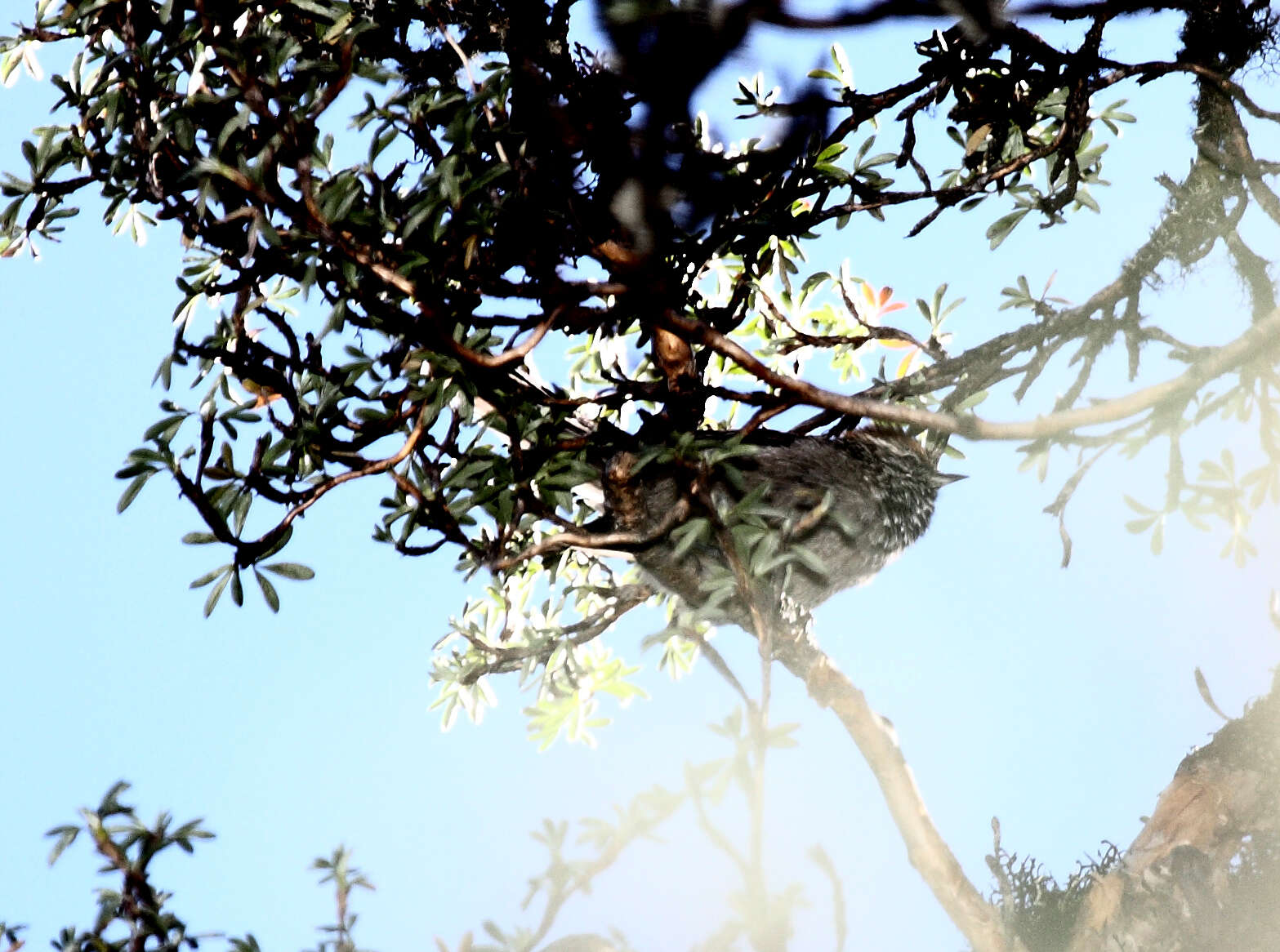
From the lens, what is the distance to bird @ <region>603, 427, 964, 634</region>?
9.30ft

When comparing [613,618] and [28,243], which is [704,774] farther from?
[28,243]

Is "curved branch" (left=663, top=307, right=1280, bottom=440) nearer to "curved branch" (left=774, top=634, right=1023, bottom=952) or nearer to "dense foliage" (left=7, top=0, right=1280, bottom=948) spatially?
"dense foliage" (left=7, top=0, right=1280, bottom=948)

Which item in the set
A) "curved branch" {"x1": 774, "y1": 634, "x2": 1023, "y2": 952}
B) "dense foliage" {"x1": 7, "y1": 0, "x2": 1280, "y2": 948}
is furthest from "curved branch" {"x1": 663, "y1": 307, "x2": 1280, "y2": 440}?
"curved branch" {"x1": 774, "y1": 634, "x2": 1023, "y2": 952}

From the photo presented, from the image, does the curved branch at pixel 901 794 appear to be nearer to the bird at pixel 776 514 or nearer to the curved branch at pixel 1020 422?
the bird at pixel 776 514

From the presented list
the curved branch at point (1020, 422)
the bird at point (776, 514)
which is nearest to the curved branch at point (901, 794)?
the bird at point (776, 514)

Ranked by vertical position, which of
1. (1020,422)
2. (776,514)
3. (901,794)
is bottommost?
(901,794)

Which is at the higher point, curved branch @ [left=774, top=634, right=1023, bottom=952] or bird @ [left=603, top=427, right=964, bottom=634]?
bird @ [left=603, top=427, right=964, bottom=634]

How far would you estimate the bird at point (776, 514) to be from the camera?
2.83 m

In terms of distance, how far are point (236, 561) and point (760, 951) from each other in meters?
1.42

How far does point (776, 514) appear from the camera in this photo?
9.64 ft

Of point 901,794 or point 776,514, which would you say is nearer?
point 776,514

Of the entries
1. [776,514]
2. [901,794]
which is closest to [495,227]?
[776,514]

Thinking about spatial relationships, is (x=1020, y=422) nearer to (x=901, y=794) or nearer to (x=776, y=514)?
(x=776, y=514)

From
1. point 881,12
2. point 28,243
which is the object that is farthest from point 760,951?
point 28,243
